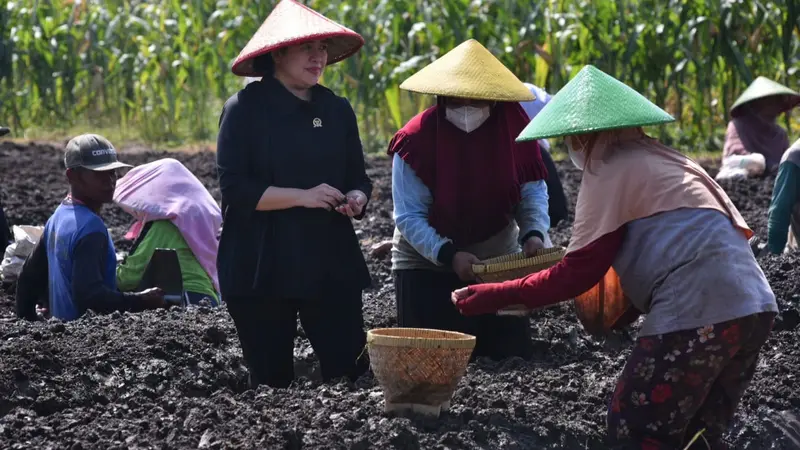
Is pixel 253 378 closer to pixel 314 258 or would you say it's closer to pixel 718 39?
pixel 314 258

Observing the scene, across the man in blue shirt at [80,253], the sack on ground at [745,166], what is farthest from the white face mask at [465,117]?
the sack on ground at [745,166]

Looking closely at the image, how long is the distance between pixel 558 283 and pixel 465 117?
49.8 inches

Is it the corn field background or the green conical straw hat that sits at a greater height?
the green conical straw hat

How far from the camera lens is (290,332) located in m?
5.24

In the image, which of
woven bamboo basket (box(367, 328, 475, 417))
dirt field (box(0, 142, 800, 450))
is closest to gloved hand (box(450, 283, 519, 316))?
woven bamboo basket (box(367, 328, 475, 417))

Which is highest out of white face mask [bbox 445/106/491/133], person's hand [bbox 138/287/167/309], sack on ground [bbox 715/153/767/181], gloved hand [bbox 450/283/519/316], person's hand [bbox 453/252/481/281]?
white face mask [bbox 445/106/491/133]

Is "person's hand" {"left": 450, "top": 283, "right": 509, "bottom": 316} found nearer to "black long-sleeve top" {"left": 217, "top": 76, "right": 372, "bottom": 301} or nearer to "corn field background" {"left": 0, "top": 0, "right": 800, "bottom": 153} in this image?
"black long-sleeve top" {"left": 217, "top": 76, "right": 372, "bottom": 301}

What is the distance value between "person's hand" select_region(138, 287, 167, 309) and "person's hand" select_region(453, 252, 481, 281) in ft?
6.80

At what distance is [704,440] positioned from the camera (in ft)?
14.4

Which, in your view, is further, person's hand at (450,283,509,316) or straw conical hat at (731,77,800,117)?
straw conical hat at (731,77,800,117)

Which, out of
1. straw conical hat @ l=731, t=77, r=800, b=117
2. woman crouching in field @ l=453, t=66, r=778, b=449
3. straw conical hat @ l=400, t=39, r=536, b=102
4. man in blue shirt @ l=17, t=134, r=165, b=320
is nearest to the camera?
woman crouching in field @ l=453, t=66, r=778, b=449

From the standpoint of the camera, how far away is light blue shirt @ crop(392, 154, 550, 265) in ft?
17.2

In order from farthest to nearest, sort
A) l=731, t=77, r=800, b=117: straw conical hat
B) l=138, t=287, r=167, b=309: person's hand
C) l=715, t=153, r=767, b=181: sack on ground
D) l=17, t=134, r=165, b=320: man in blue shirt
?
l=715, t=153, r=767, b=181: sack on ground
l=731, t=77, r=800, b=117: straw conical hat
l=138, t=287, r=167, b=309: person's hand
l=17, t=134, r=165, b=320: man in blue shirt

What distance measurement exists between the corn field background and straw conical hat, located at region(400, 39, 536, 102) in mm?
8388
